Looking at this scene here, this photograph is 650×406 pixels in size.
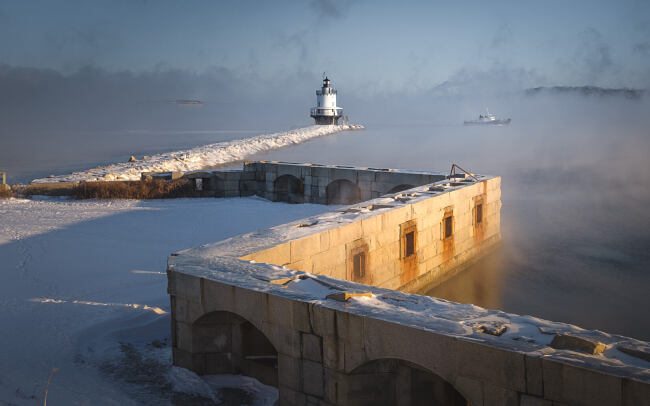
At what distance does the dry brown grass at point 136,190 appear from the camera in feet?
66.5

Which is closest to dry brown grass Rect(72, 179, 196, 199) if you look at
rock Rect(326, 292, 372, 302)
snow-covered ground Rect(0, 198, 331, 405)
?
snow-covered ground Rect(0, 198, 331, 405)

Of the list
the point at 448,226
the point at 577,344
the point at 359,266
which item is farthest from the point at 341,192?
the point at 577,344

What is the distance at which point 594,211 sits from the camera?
2730 centimetres

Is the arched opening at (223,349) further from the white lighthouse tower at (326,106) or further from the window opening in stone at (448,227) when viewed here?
the white lighthouse tower at (326,106)

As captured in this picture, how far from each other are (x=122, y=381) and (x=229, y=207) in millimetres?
12259

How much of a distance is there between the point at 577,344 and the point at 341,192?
49.8ft

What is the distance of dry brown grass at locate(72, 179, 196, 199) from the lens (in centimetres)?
2028

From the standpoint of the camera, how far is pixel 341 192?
19.7 m

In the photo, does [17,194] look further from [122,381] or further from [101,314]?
[122,381]

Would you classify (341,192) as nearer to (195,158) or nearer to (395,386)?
(395,386)

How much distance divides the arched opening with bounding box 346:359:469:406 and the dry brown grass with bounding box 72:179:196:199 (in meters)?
16.6

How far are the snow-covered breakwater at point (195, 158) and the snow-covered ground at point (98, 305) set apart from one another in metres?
8.33

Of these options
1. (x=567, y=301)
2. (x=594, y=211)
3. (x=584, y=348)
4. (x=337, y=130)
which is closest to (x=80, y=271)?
(x=584, y=348)

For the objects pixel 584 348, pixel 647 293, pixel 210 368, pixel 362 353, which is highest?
pixel 584 348
